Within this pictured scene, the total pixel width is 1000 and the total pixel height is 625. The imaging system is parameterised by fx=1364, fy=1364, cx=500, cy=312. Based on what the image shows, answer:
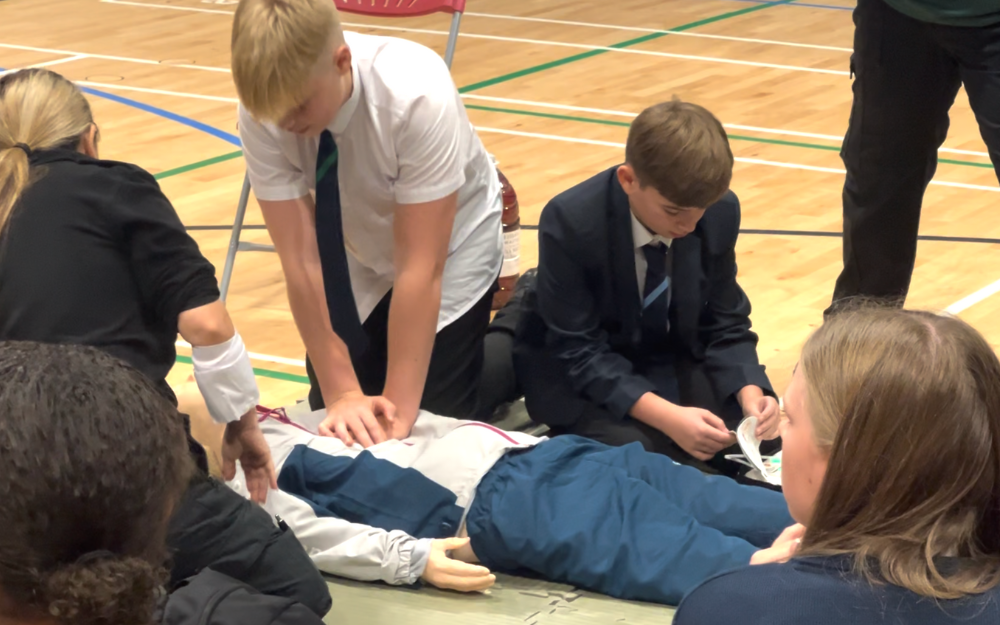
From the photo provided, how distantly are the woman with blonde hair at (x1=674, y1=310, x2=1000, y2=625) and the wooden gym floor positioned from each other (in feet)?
4.30

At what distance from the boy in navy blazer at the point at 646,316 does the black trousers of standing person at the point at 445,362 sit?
0.10 meters

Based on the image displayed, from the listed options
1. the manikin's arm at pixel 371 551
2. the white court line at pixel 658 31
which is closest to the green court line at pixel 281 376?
the manikin's arm at pixel 371 551

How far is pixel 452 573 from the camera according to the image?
77.2 inches

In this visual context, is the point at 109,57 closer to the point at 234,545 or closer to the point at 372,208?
the point at 372,208

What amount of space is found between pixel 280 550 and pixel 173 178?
3.05 metres

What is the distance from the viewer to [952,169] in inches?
182

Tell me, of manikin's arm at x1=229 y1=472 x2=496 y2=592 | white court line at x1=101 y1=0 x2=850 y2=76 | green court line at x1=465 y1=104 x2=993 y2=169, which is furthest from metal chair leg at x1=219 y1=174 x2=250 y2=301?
white court line at x1=101 y1=0 x2=850 y2=76

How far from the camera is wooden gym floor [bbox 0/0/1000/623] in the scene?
3.53 metres

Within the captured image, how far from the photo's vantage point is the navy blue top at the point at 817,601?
103 cm

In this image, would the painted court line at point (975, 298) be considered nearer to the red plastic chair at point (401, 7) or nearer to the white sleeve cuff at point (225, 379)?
the red plastic chair at point (401, 7)

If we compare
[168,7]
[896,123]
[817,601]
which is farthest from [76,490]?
[168,7]

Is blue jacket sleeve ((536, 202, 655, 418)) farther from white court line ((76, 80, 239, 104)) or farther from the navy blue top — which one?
white court line ((76, 80, 239, 104))

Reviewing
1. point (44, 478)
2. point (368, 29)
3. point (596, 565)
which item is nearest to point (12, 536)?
point (44, 478)

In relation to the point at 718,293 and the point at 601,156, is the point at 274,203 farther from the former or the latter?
the point at 601,156
